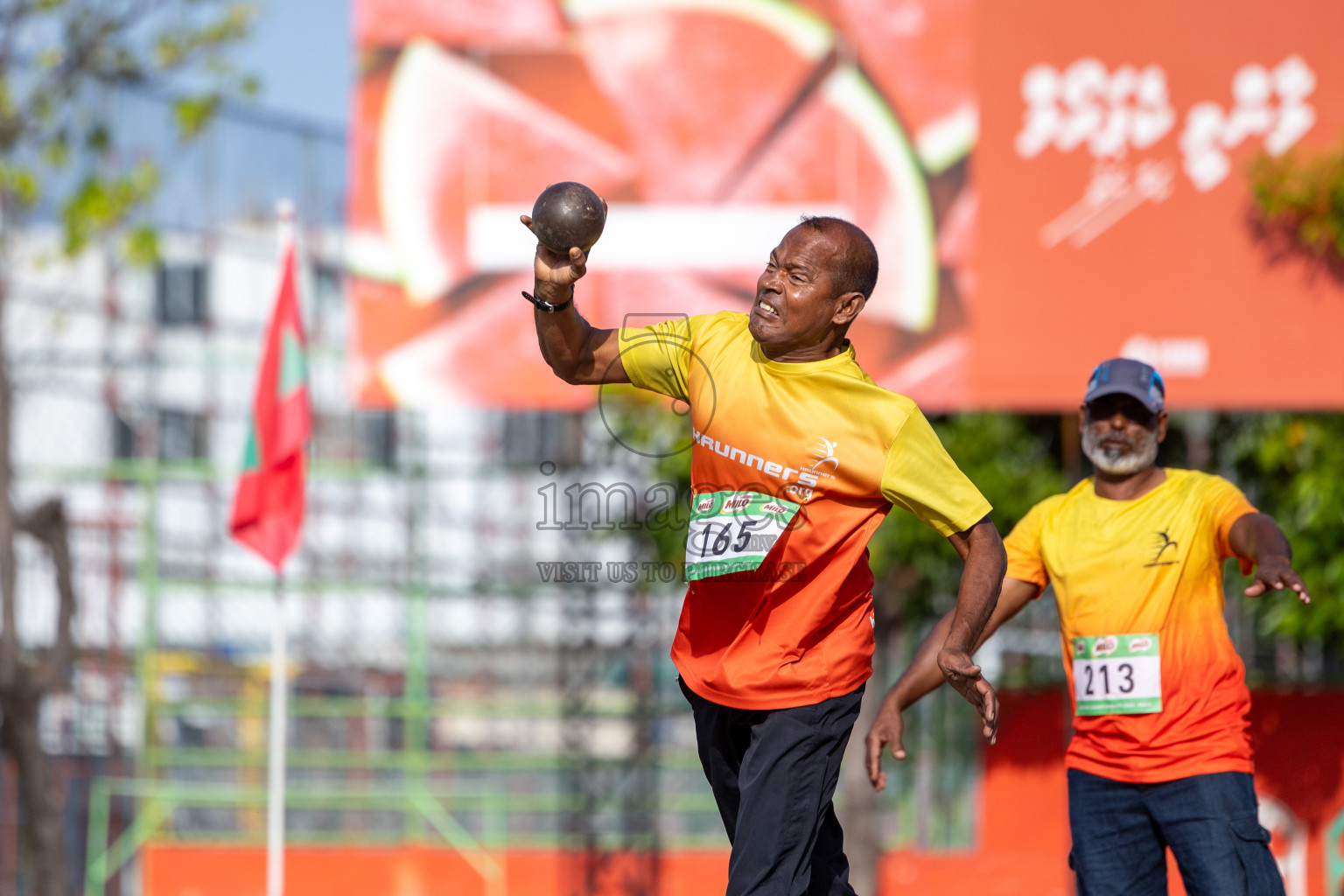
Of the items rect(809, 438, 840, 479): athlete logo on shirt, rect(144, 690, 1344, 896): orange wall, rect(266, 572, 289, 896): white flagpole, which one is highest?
rect(809, 438, 840, 479): athlete logo on shirt

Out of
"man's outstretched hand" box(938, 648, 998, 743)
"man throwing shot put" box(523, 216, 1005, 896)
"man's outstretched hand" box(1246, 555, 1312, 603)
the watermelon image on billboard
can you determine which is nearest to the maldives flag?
the watermelon image on billboard

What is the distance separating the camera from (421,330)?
7.34 meters

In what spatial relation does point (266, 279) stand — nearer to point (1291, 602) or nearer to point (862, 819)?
point (862, 819)

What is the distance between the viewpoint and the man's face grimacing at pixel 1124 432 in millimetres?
3914

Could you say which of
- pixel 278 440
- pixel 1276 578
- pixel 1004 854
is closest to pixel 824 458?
pixel 1276 578

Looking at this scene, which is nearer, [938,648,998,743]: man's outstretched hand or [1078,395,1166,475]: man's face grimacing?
[938,648,998,743]: man's outstretched hand

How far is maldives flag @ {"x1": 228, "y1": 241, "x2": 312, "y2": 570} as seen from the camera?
19.7 feet

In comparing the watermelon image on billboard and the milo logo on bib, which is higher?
the watermelon image on billboard

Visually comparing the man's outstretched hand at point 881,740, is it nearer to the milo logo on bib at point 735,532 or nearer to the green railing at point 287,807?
the milo logo on bib at point 735,532

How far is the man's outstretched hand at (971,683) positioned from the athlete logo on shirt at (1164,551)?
1149 millimetres

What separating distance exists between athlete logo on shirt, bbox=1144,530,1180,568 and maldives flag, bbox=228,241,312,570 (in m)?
3.61

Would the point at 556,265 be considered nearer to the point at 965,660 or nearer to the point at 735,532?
the point at 735,532

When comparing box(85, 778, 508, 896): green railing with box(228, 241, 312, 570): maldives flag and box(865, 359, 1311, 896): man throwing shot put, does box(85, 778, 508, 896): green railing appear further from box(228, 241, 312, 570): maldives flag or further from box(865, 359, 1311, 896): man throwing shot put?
box(865, 359, 1311, 896): man throwing shot put

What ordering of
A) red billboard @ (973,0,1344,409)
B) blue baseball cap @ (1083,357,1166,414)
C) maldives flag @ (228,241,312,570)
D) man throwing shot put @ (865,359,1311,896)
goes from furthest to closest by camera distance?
red billboard @ (973,0,1344,409) < maldives flag @ (228,241,312,570) < blue baseball cap @ (1083,357,1166,414) < man throwing shot put @ (865,359,1311,896)
